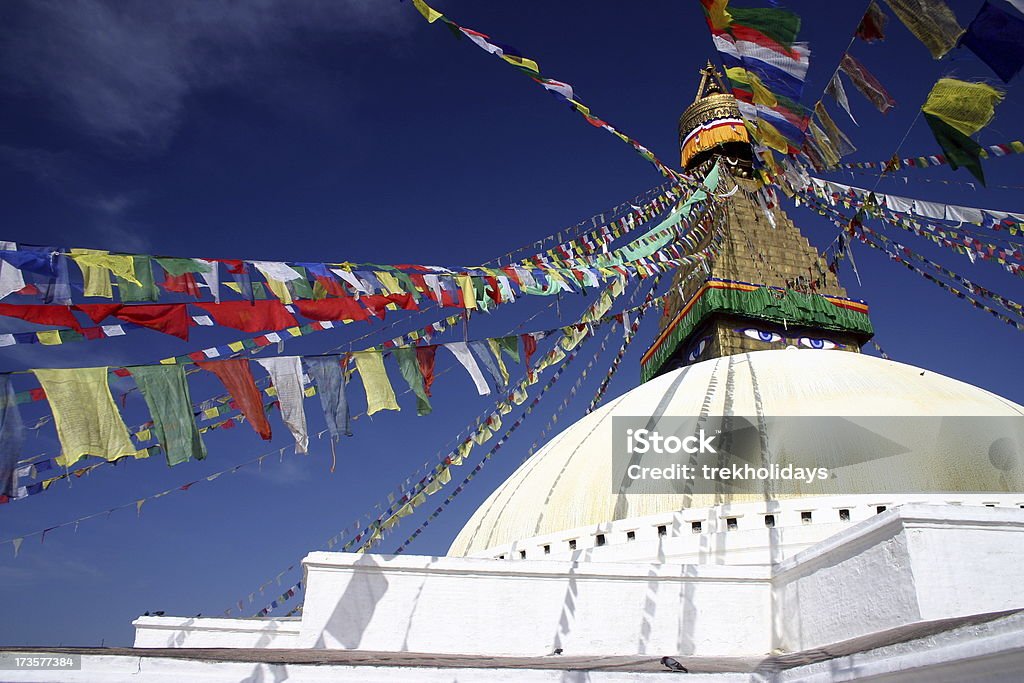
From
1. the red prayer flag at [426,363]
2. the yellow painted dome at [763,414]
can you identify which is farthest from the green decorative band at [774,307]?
the red prayer flag at [426,363]

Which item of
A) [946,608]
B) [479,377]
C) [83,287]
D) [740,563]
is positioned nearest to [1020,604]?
[946,608]

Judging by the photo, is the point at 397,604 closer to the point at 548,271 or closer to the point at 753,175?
the point at 548,271

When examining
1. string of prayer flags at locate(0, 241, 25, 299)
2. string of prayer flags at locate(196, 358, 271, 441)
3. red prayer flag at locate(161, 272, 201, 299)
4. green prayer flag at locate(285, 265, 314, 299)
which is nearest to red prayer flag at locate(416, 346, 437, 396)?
green prayer flag at locate(285, 265, 314, 299)

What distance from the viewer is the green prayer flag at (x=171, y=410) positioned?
15.7 ft

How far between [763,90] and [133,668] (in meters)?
8.23

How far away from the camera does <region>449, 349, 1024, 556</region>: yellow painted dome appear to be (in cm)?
695

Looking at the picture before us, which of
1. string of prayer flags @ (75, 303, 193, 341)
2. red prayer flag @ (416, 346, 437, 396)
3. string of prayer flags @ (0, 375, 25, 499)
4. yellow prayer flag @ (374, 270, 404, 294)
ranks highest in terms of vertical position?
yellow prayer flag @ (374, 270, 404, 294)

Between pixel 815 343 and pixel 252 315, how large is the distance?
12.0 meters

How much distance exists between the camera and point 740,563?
693cm

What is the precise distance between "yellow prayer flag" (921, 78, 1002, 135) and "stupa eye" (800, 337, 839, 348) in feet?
28.7

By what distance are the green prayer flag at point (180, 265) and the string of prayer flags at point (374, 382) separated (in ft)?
4.29

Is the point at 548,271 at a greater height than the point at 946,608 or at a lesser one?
greater

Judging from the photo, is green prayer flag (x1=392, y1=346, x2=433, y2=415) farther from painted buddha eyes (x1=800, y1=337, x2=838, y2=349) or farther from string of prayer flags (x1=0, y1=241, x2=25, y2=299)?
painted buddha eyes (x1=800, y1=337, x2=838, y2=349)

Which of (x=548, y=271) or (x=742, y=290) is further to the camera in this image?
(x=742, y=290)
